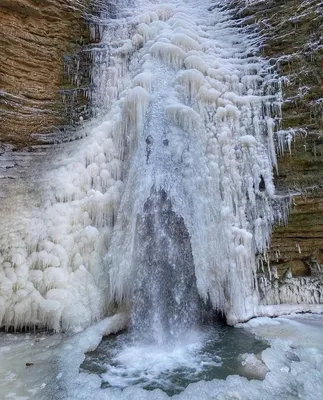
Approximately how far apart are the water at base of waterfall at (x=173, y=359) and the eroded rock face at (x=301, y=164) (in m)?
1.20

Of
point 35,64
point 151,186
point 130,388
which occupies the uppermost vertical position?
point 35,64

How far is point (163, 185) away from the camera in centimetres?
414

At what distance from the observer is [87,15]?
574 cm

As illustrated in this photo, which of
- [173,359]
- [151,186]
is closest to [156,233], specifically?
[151,186]

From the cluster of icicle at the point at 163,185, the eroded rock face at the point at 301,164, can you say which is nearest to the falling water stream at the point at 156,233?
the cluster of icicle at the point at 163,185

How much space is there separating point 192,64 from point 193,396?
4.27 metres

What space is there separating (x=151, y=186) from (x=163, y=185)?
150mm

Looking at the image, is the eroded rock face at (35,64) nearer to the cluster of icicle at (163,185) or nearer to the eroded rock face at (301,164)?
the cluster of icicle at (163,185)

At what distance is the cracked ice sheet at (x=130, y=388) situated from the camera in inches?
97.0

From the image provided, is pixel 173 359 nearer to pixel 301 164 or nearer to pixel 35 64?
pixel 301 164

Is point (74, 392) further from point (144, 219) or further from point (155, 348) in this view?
point (144, 219)

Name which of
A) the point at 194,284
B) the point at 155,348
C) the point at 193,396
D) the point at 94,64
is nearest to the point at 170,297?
the point at 194,284

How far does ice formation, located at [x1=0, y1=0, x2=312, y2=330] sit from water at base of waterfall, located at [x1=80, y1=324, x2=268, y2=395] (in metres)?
0.47

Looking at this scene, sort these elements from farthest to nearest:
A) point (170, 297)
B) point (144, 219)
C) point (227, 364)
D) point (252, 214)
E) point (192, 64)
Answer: point (192, 64), point (252, 214), point (144, 219), point (170, 297), point (227, 364)
